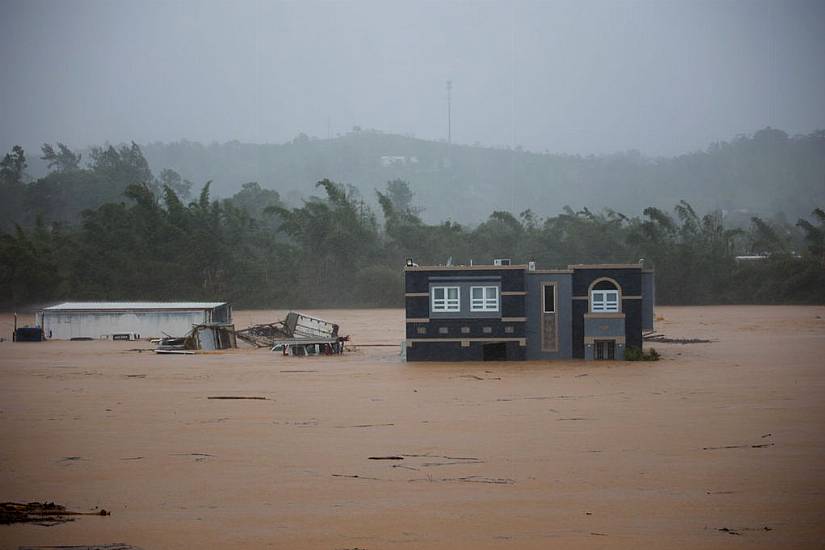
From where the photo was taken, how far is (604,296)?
116 ft

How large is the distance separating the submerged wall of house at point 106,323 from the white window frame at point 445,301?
19.3 m

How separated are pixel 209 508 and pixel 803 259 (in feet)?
250

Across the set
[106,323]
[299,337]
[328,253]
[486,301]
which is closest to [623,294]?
[486,301]

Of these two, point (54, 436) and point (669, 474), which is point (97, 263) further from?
point (669, 474)

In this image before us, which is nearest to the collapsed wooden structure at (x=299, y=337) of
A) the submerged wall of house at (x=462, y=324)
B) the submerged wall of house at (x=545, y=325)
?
the submerged wall of house at (x=462, y=324)

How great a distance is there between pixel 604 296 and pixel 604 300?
0.49 ft

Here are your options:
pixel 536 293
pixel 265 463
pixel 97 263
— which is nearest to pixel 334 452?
pixel 265 463

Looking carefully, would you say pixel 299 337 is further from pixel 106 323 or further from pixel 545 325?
pixel 545 325

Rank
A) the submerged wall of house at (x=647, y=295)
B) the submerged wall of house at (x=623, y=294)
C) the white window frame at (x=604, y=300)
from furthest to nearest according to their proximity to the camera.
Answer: the submerged wall of house at (x=647, y=295) < the white window frame at (x=604, y=300) < the submerged wall of house at (x=623, y=294)

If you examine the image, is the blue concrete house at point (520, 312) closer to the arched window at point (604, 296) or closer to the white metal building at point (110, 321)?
the arched window at point (604, 296)

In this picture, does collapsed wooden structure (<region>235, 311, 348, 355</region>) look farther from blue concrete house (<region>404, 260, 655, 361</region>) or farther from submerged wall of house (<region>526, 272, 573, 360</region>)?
submerged wall of house (<region>526, 272, 573, 360</region>)

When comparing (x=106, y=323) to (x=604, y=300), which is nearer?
(x=604, y=300)

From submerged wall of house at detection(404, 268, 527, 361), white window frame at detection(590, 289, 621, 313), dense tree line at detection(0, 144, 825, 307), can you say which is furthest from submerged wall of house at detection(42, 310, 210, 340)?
dense tree line at detection(0, 144, 825, 307)

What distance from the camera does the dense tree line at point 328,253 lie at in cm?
7862
